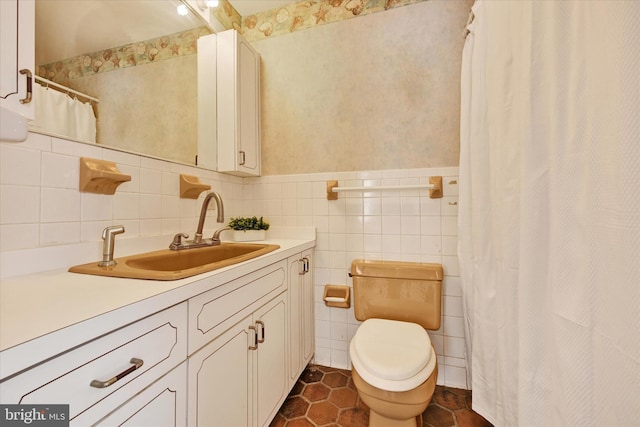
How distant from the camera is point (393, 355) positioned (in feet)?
3.41

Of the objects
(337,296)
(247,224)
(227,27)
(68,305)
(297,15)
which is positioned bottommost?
(337,296)

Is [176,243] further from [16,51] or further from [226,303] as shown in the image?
[16,51]

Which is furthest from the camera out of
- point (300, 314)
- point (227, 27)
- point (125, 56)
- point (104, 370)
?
point (227, 27)

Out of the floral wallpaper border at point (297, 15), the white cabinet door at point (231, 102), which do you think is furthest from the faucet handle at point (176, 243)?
the floral wallpaper border at point (297, 15)

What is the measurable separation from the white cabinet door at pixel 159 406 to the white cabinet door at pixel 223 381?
0.03 m

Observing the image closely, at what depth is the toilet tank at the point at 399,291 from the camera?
136 cm

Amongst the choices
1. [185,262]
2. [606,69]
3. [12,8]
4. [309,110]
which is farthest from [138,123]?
[606,69]

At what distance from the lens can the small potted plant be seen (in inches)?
61.6

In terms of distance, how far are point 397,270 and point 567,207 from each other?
3.02 feet

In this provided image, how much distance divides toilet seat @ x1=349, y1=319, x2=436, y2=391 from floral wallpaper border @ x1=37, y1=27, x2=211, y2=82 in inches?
Result: 60.8

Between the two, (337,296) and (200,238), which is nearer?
(200,238)

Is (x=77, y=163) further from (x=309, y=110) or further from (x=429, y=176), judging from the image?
(x=429, y=176)

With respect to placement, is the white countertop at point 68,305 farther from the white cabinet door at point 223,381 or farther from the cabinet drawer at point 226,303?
the white cabinet door at point 223,381

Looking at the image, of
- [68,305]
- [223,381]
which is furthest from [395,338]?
[68,305]
